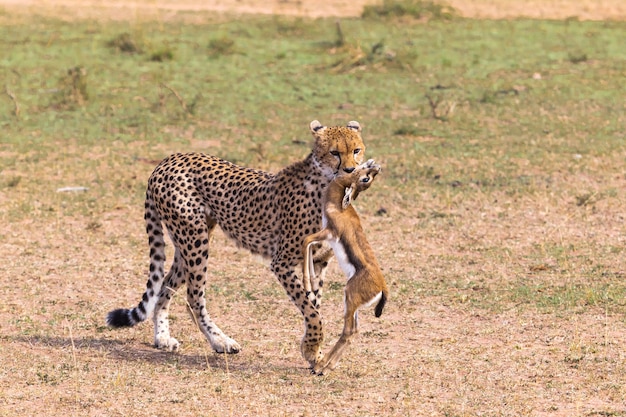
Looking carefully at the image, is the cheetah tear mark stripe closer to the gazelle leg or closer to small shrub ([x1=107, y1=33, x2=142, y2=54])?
the gazelle leg

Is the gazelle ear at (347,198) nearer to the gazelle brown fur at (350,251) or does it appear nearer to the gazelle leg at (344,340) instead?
the gazelle brown fur at (350,251)

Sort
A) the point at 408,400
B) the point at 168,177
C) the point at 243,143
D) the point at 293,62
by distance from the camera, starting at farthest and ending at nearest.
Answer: the point at 293,62
the point at 243,143
the point at 168,177
the point at 408,400

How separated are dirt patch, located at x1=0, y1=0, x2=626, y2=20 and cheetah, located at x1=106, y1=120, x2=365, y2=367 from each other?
1215cm

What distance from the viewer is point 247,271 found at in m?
7.64

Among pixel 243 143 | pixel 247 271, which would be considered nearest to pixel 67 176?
pixel 243 143

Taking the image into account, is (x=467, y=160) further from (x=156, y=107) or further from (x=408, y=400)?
(x=408, y=400)

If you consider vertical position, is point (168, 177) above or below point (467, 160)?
above

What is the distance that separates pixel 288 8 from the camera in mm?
19594

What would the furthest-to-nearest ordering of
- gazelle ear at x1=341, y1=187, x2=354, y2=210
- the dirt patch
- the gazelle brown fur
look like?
the dirt patch
gazelle ear at x1=341, y1=187, x2=354, y2=210
the gazelle brown fur

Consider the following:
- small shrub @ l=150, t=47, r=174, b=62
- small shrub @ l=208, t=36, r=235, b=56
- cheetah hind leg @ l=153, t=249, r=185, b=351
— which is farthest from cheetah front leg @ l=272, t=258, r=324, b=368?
small shrub @ l=208, t=36, r=235, b=56

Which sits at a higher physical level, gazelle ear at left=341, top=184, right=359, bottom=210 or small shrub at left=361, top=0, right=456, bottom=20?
gazelle ear at left=341, top=184, right=359, bottom=210

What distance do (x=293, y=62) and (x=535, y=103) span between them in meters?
3.43

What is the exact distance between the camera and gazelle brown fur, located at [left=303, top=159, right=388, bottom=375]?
5.21m

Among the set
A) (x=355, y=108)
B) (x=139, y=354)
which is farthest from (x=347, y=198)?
(x=355, y=108)
